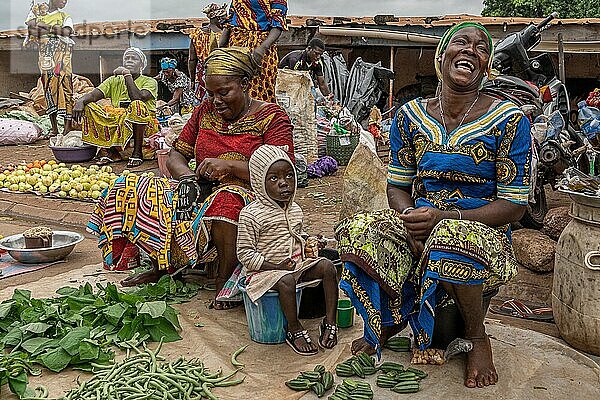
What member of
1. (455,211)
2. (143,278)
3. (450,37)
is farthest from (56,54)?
(455,211)

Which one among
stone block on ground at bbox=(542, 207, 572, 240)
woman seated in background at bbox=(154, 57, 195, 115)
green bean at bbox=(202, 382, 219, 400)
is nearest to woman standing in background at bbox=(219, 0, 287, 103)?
stone block on ground at bbox=(542, 207, 572, 240)

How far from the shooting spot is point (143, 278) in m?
4.21

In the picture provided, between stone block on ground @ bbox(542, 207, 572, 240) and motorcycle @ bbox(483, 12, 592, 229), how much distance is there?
0.20 metres

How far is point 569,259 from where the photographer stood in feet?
11.0

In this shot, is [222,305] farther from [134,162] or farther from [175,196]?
[134,162]

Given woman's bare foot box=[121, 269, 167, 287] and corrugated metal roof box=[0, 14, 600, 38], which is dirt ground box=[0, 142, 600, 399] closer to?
woman's bare foot box=[121, 269, 167, 287]

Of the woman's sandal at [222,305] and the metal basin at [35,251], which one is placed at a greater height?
the metal basin at [35,251]

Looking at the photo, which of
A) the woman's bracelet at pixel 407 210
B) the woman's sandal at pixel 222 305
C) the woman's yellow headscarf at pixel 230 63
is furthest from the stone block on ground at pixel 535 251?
the woman's yellow headscarf at pixel 230 63

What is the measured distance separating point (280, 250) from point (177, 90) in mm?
7214

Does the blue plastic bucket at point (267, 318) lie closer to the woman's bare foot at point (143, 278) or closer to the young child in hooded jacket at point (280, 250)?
the young child in hooded jacket at point (280, 250)

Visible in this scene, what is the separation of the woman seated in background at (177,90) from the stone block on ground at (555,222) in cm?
620

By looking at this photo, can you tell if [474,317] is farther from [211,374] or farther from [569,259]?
[211,374]

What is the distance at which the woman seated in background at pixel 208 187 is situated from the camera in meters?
3.77

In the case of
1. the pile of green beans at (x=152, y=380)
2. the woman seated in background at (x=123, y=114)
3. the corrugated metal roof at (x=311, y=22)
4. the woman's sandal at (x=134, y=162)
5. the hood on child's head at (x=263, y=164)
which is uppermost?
the corrugated metal roof at (x=311, y=22)
